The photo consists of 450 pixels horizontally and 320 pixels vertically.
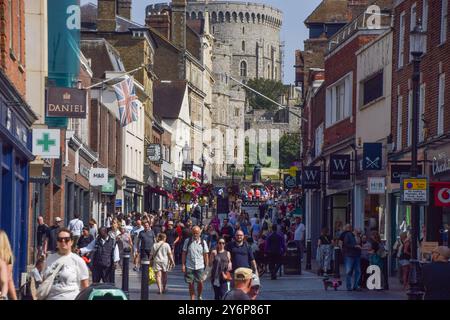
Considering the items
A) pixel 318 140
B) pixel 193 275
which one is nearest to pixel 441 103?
pixel 193 275

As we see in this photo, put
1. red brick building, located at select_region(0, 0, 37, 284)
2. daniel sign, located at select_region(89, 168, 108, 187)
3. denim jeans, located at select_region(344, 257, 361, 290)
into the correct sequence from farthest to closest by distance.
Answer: daniel sign, located at select_region(89, 168, 108, 187)
denim jeans, located at select_region(344, 257, 361, 290)
red brick building, located at select_region(0, 0, 37, 284)

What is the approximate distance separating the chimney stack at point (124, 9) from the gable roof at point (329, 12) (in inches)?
902

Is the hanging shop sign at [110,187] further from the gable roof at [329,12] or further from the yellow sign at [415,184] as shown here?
the yellow sign at [415,184]

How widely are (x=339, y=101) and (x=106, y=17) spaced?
31.0 m

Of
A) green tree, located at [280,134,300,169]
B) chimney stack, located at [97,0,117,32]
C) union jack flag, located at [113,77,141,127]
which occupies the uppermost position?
chimney stack, located at [97,0,117,32]

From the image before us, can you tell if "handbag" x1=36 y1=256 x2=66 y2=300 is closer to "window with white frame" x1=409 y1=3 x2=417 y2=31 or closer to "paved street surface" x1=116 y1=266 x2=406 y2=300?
"paved street surface" x1=116 y1=266 x2=406 y2=300

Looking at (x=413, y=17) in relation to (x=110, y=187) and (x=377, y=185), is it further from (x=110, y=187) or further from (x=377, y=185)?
(x=110, y=187)

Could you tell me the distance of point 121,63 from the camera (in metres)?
79.0

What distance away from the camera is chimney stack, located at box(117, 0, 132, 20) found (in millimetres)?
94312

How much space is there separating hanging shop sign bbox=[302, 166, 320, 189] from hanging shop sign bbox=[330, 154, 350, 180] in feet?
17.5

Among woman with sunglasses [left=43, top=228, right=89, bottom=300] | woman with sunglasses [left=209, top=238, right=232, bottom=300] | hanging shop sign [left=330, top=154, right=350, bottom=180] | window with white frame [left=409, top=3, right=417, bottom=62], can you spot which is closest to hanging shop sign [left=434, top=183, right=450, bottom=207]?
woman with sunglasses [left=209, top=238, right=232, bottom=300]

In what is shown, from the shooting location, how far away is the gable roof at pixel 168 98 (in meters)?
108

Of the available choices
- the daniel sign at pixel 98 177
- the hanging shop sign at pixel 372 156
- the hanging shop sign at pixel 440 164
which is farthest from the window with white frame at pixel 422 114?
the daniel sign at pixel 98 177
